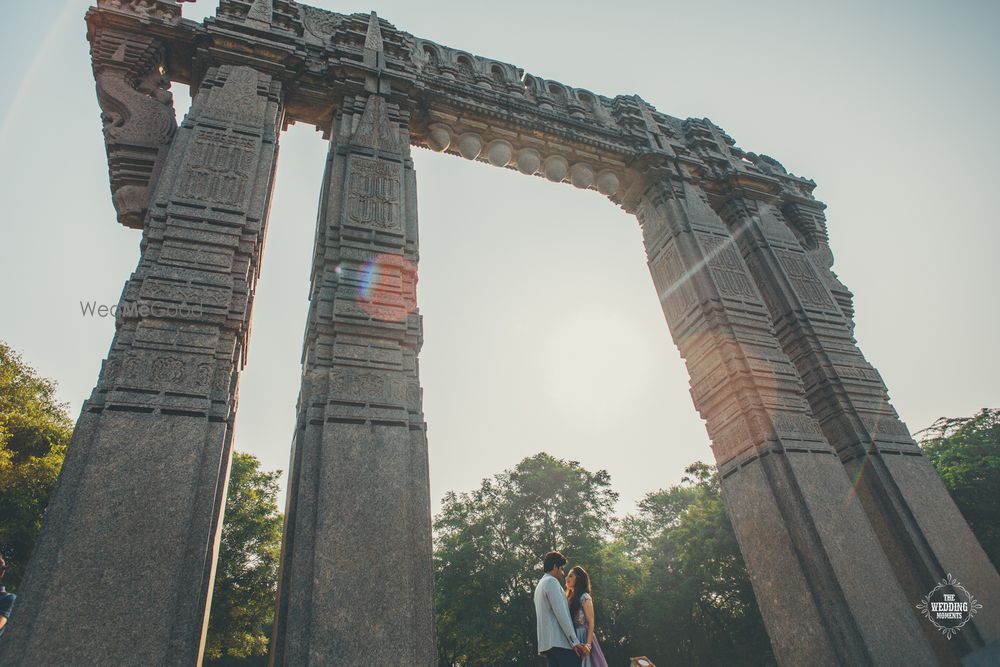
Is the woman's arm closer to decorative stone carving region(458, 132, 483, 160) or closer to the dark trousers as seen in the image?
the dark trousers

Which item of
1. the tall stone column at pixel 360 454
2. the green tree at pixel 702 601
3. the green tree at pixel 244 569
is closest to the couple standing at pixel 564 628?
the tall stone column at pixel 360 454

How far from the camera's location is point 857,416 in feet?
23.6

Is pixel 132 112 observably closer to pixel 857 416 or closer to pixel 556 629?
pixel 556 629

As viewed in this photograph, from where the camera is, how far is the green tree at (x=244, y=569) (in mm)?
23156

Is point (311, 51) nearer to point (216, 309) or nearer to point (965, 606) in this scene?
point (216, 309)

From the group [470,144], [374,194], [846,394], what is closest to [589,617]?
[374,194]

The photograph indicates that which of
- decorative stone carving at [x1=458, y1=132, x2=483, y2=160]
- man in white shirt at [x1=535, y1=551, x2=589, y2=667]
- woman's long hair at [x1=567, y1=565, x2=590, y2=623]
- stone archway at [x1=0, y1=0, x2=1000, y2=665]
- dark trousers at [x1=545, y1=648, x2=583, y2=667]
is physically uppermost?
decorative stone carving at [x1=458, y1=132, x2=483, y2=160]

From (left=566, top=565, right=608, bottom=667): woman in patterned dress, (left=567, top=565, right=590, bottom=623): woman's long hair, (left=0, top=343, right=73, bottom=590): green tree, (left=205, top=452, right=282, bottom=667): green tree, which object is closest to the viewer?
(left=566, top=565, right=608, bottom=667): woman in patterned dress

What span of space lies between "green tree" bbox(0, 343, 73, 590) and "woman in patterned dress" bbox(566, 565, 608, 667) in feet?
58.9

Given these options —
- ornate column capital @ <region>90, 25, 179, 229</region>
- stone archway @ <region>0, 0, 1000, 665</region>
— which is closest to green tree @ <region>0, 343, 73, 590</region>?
ornate column capital @ <region>90, 25, 179, 229</region>

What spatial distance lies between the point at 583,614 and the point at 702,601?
90.3 ft

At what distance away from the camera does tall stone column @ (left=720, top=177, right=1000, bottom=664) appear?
5.86 meters

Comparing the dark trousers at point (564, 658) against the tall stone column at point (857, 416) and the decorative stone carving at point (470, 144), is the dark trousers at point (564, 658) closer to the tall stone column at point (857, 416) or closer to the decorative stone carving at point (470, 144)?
the tall stone column at point (857, 416)

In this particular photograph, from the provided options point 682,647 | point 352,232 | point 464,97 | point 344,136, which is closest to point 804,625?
point 352,232
